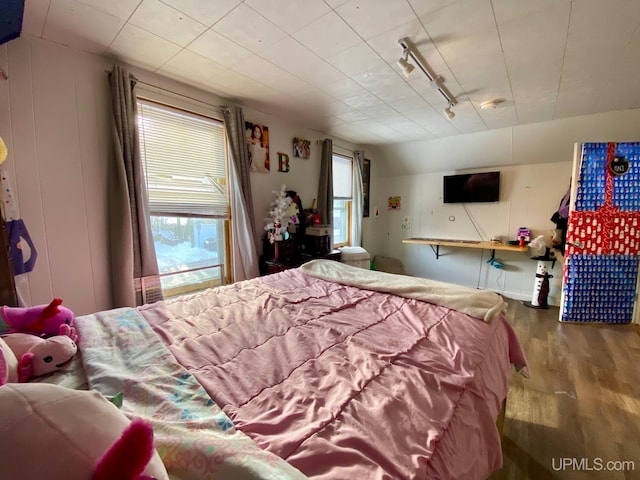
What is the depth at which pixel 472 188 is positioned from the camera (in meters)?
4.25

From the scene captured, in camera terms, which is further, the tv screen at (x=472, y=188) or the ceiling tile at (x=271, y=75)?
the tv screen at (x=472, y=188)

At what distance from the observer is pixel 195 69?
220 centimetres

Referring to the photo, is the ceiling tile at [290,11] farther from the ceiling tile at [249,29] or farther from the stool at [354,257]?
the stool at [354,257]

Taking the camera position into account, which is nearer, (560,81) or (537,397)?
(537,397)

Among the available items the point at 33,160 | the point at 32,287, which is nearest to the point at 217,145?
the point at 33,160

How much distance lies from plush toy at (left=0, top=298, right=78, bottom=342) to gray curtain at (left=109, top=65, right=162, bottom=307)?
0.99 meters

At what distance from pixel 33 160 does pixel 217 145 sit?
1.38 m

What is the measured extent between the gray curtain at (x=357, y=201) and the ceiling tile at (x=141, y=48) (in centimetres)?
312

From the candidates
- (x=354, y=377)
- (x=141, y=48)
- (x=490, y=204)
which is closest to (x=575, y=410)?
(x=354, y=377)

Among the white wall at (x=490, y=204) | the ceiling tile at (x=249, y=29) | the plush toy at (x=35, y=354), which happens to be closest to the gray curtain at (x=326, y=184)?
the white wall at (x=490, y=204)

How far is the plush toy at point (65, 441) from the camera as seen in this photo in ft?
1.32

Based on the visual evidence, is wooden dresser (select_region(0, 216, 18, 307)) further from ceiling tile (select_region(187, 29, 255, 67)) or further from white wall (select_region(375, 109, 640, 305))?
white wall (select_region(375, 109, 640, 305))

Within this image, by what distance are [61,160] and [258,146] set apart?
1.72 metres

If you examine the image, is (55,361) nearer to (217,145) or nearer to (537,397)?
(217,145)
